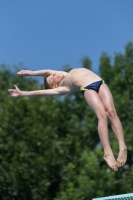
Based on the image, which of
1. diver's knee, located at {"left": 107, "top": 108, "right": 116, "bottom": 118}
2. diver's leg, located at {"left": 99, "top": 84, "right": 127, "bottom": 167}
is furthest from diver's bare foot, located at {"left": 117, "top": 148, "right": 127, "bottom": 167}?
diver's knee, located at {"left": 107, "top": 108, "right": 116, "bottom": 118}

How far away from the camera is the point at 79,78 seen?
29.5ft

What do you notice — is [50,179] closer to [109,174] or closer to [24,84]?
[109,174]

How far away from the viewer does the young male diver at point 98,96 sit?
28.2ft

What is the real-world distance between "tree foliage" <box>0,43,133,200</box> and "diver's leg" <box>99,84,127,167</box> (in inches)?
519

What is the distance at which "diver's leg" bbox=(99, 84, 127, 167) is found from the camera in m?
8.55

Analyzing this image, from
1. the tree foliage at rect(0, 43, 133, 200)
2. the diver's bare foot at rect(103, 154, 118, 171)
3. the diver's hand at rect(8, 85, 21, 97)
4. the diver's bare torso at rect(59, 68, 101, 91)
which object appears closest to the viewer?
the diver's bare foot at rect(103, 154, 118, 171)

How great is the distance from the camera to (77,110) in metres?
26.9

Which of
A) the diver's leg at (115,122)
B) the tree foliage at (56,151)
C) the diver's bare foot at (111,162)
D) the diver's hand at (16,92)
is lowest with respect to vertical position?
the tree foliage at (56,151)

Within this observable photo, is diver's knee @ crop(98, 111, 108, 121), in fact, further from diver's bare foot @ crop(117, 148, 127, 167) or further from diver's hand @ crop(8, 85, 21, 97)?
diver's hand @ crop(8, 85, 21, 97)

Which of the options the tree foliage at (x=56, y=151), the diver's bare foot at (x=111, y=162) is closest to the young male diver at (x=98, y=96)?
the diver's bare foot at (x=111, y=162)

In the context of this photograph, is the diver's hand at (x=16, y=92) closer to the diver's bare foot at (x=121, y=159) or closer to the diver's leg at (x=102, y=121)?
the diver's leg at (x=102, y=121)

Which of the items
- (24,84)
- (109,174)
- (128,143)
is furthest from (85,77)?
(24,84)

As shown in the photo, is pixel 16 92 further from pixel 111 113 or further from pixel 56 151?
pixel 56 151

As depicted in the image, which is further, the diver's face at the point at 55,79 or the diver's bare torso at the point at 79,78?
the diver's face at the point at 55,79
